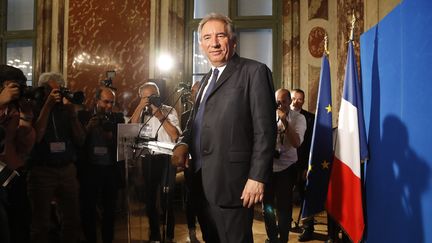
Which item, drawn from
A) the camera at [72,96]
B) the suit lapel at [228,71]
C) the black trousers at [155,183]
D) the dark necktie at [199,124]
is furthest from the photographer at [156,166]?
the suit lapel at [228,71]

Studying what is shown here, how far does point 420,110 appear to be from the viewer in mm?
1726

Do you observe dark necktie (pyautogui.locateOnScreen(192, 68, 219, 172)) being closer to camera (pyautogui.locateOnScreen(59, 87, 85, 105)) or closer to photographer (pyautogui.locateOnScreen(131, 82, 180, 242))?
photographer (pyautogui.locateOnScreen(131, 82, 180, 242))

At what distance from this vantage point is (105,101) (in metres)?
3.03

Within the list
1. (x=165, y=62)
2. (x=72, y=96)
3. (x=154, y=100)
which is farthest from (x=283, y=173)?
(x=165, y=62)

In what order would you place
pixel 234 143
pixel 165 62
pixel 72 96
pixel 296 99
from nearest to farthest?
pixel 234 143 → pixel 72 96 → pixel 296 99 → pixel 165 62

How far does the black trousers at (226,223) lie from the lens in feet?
5.15

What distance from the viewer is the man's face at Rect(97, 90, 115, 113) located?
3.02 meters

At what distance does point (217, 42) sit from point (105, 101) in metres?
1.63

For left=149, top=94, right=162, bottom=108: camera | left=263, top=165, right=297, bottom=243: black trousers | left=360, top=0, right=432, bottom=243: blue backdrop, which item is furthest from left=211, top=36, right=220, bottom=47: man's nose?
left=263, top=165, right=297, bottom=243: black trousers

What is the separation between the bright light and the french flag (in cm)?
336

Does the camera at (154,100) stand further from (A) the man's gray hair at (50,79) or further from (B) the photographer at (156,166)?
(A) the man's gray hair at (50,79)

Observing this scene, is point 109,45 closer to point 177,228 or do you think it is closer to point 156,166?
point 177,228

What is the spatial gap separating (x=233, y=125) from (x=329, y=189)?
1.44m

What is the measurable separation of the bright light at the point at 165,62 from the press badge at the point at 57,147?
2828mm
